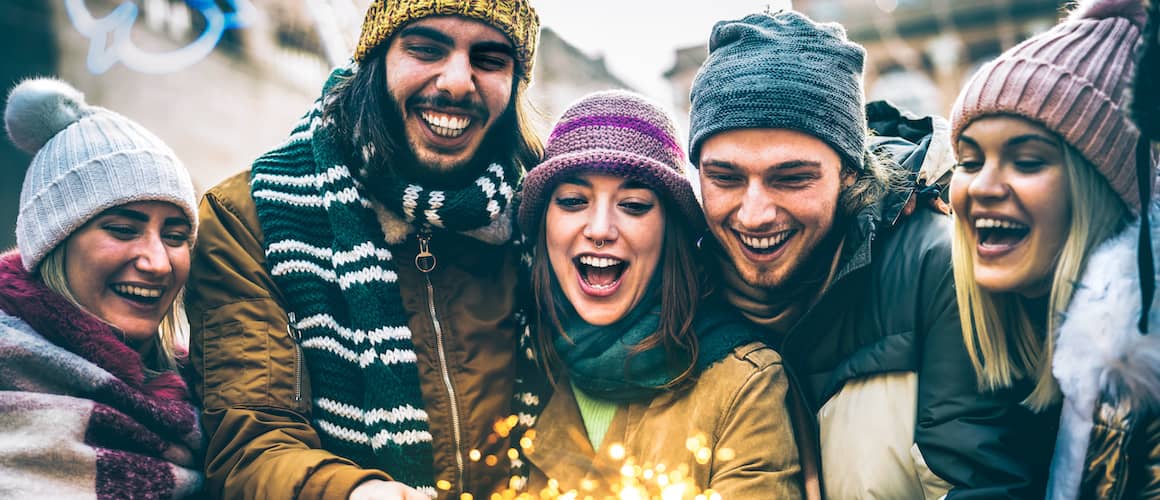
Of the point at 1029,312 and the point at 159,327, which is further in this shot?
the point at 159,327

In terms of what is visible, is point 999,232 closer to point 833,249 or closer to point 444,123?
point 833,249

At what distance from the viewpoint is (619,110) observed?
9.85 ft

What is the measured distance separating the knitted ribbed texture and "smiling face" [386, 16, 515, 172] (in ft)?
3.34

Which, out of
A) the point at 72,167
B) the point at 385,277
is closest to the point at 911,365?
the point at 385,277

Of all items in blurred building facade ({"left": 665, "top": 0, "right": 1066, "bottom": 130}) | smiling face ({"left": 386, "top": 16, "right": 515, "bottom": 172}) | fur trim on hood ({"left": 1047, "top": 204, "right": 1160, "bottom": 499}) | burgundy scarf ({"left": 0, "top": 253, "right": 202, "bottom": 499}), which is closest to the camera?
fur trim on hood ({"left": 1047, "top": 204, "right": 1160, "bottom": 499})

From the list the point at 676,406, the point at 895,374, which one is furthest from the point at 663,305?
the point at 895,374

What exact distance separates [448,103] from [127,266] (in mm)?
1244

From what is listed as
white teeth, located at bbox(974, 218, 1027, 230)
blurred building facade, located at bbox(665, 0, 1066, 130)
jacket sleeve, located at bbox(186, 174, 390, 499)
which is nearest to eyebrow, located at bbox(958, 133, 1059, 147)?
white teeth, located at bbox(974, 218, 1027, 230)

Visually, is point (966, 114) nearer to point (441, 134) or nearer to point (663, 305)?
point (663, 305)

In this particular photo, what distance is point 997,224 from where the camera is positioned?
2336 mm

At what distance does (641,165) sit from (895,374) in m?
1.09

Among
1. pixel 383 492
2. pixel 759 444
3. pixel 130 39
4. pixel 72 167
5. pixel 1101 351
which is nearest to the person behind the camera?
pixel 1101 351

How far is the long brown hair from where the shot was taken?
2816mm

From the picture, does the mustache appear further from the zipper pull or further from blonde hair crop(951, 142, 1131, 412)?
blonde hair crop(951, 142, 1131, 412)
